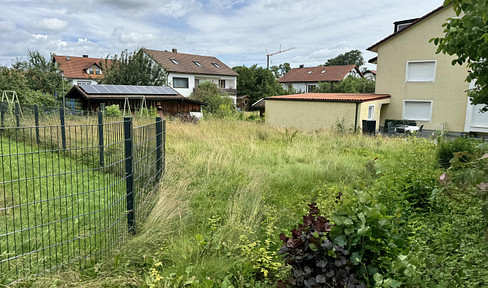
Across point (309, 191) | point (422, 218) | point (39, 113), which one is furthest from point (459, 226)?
point (39, 113)

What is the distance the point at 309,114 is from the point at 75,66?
43473 millimetres

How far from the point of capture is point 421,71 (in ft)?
68.6

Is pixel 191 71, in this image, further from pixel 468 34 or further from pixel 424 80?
pixel 468 34

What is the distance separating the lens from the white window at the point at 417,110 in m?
21.1

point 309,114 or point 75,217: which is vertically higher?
point 309,114

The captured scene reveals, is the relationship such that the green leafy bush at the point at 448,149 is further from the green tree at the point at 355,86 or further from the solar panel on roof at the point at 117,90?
the green tree at the point at 355,86

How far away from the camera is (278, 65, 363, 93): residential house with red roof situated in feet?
165

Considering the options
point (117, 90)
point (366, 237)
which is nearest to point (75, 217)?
point (366, 237)

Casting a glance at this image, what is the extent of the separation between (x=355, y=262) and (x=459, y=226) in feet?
7.94

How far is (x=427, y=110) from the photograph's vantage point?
69.3 ft

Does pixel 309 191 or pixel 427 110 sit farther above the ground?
pixel 427 110

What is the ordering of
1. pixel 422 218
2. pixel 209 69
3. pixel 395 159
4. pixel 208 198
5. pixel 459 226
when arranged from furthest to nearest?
pixel 209 69 → pixel 395 159 → pixel 208 198 → pixel 422 218 → pixel 459 226

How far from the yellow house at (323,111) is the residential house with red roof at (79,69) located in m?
34.5

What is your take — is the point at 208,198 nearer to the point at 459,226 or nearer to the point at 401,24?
the point at 459,226
